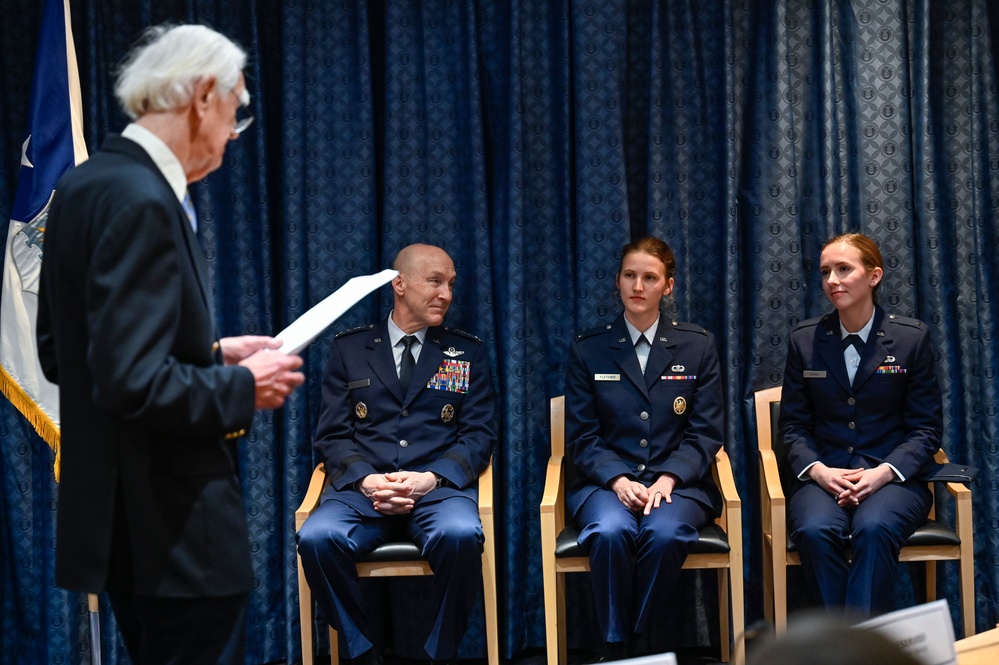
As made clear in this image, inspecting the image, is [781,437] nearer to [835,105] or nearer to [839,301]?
[839,301]

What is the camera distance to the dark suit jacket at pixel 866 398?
3.78m

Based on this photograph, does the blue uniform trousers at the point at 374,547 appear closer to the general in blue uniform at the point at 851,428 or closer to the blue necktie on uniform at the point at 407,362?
the blue necktie on uniform at the point at 407,362

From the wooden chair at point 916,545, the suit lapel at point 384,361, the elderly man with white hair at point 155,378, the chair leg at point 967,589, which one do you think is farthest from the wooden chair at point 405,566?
the elderly man with white hair at point 155,378

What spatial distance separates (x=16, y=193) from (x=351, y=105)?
1221 millimetres

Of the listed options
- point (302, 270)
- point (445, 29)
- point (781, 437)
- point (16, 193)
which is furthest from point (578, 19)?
point (16, 193)

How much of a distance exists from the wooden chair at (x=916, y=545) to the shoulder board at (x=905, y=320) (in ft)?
1.51

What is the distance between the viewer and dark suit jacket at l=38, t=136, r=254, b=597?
5.47 feet

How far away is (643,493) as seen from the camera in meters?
3.63

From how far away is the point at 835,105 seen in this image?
161 inches

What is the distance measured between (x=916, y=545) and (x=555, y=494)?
3.86 ft

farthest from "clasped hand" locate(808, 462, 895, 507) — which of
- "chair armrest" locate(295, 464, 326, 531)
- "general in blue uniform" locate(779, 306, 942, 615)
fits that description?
"chair armrest" locate(295, 464, 326, 531)

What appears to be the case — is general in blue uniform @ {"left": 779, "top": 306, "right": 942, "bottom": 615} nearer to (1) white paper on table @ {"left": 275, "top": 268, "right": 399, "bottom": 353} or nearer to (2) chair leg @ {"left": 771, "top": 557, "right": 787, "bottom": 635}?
(2) chair leg @ {"left": 771, "top": 557, "right": 787, "bottom": 635}

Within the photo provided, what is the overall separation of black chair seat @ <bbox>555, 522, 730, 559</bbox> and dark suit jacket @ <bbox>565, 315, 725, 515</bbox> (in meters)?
0.20

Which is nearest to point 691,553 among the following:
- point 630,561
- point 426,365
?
point 630,561
